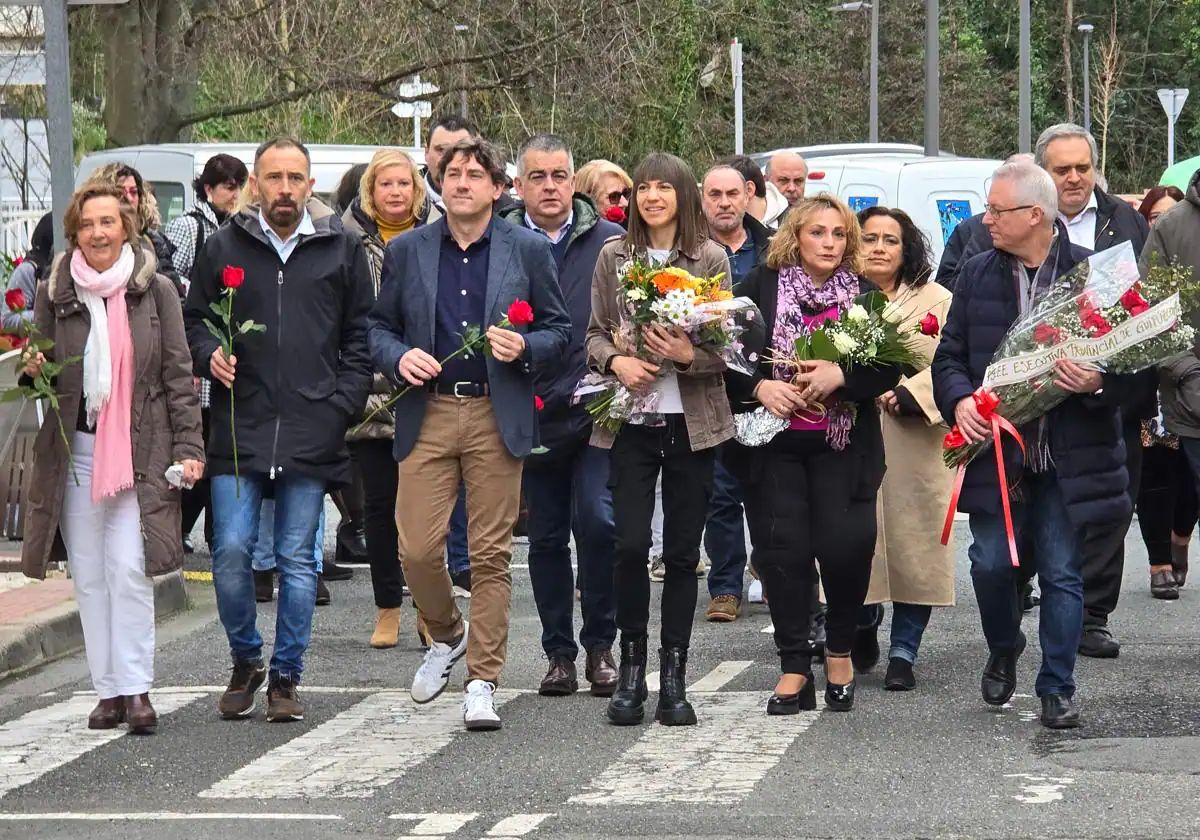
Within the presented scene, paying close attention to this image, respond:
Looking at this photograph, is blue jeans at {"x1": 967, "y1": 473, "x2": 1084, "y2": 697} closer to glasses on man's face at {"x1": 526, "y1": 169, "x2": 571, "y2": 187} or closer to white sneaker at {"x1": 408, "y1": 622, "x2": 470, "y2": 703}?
white sneaker at {"x1": 408, "y1": 622, "x2": 470, "y2": 703}

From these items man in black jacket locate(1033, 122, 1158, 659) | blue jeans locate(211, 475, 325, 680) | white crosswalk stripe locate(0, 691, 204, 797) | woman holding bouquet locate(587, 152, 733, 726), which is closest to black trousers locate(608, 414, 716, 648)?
woman holding bouquet locate(587, 152, 733, 726)

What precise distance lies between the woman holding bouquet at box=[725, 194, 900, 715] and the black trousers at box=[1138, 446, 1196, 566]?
11.1 ft

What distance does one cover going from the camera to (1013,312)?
24.8ft

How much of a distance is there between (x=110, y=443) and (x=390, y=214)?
2.26m

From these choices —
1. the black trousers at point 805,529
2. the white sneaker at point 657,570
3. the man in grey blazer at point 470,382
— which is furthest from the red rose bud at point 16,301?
the white sneaker at point 657,570

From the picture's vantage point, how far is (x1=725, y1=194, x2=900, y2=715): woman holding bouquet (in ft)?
25.4

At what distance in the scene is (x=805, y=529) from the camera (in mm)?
7809

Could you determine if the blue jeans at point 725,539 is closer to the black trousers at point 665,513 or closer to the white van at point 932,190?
the black trousers at point 665,513

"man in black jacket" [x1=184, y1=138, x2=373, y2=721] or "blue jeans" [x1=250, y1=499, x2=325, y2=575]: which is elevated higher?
"man in black jacket" [x1=184, y1=138, x2=373, y2=721]

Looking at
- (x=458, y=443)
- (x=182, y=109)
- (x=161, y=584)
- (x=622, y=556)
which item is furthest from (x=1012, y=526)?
(x=182, y=109)

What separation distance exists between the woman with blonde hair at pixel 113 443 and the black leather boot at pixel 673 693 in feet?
5.67

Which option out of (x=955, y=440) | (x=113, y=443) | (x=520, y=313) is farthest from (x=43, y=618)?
(x=955, y=440)

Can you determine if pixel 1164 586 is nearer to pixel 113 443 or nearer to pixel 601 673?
pixel 601 673

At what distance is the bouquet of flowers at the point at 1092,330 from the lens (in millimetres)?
7230
